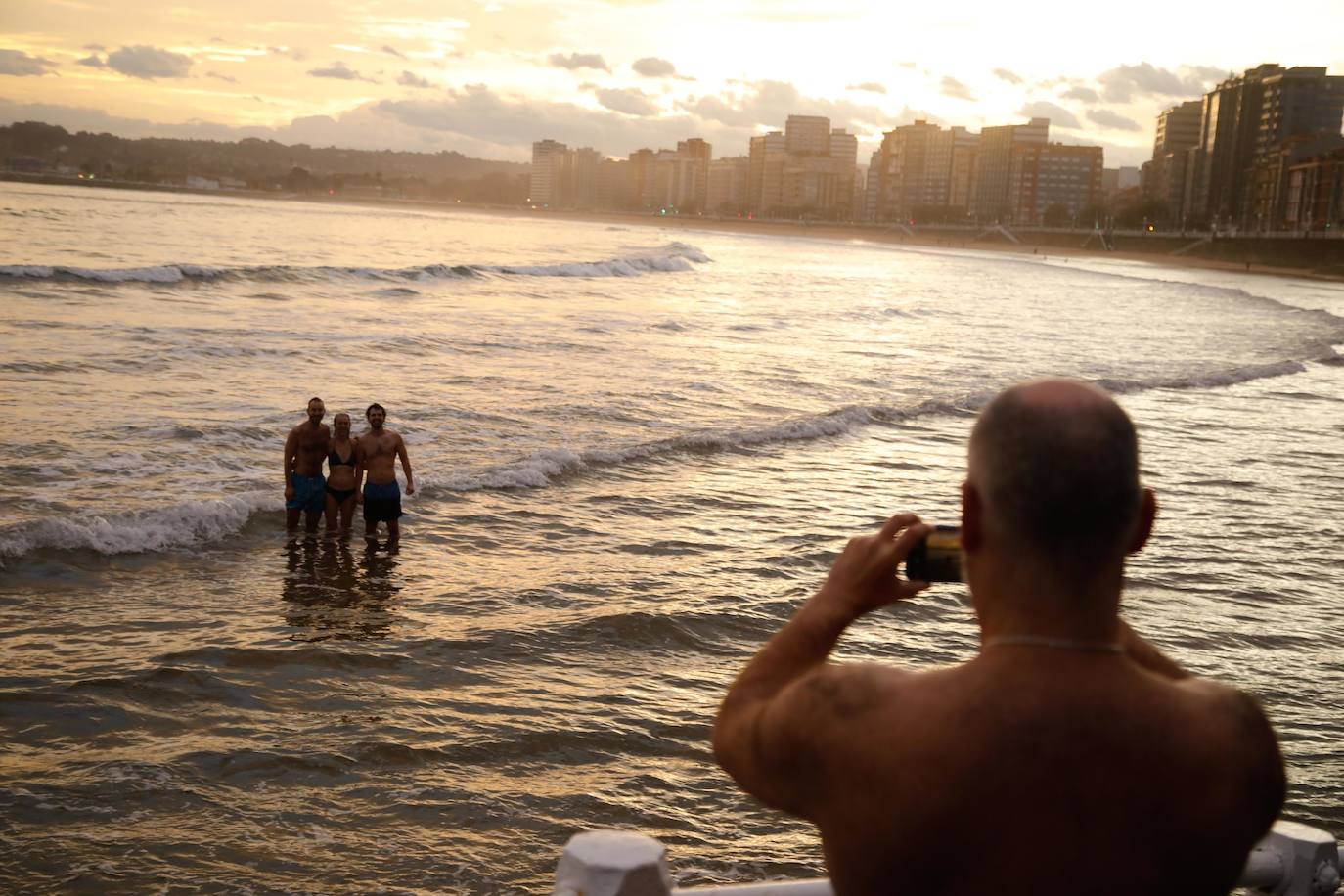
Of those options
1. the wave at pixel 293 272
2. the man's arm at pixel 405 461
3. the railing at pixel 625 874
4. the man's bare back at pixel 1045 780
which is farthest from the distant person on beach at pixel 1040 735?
the wave at pixel 293 272

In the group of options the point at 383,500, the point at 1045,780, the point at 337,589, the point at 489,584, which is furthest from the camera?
the point at 383,500

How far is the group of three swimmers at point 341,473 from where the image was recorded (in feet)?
36.9

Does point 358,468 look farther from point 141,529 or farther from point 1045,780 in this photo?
point 1045,780

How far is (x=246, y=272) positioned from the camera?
42656mm

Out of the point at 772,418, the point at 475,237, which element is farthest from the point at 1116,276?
the point at 772,418

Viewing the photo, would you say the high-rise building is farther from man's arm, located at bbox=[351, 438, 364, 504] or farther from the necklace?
the necklace

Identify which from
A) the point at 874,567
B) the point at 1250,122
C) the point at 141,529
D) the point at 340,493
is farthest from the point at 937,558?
the point at 1250,122

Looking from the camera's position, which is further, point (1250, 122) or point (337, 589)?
point (1250, 122)

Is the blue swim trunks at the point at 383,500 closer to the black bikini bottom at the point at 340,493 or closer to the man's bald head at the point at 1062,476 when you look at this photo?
the black bikini bottom at the point at 340,493

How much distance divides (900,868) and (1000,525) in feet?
1.56

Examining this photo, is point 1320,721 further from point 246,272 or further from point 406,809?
point 246,272

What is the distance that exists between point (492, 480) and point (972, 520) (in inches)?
490

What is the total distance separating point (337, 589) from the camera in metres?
9.83

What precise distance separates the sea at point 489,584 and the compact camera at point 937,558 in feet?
12.8
